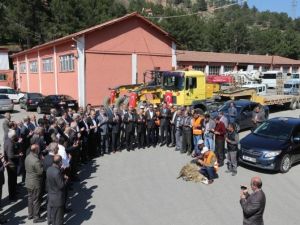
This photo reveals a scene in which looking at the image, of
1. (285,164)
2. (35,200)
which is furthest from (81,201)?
(285,164)

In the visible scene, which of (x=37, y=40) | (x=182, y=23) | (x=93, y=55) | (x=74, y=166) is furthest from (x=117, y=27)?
(x=182, y=23)

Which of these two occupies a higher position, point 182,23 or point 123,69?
point 182,23

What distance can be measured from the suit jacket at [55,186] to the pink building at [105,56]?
66.6 ft

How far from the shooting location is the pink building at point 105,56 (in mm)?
26969

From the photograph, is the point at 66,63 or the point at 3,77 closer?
the point at 66,63

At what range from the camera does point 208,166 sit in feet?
34.5

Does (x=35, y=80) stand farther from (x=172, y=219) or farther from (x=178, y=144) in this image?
(x=172, y=219)

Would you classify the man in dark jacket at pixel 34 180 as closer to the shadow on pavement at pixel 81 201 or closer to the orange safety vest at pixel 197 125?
the shadow on pavement at pixel 81 201

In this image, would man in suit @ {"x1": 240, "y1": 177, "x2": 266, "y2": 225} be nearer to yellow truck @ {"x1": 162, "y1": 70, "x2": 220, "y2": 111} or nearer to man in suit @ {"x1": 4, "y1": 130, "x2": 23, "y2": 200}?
man in suit @ {"x1": 4, "y1": 130, "x2": 23, "y2": 200}

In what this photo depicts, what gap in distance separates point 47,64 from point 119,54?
9077 millimetres

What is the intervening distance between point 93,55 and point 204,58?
20547 mm

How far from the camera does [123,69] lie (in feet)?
94.1

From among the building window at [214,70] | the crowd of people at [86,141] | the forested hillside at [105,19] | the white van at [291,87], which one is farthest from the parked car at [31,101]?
the building window at [214,70]

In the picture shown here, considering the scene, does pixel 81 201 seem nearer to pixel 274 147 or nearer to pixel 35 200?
pixel 35 200
